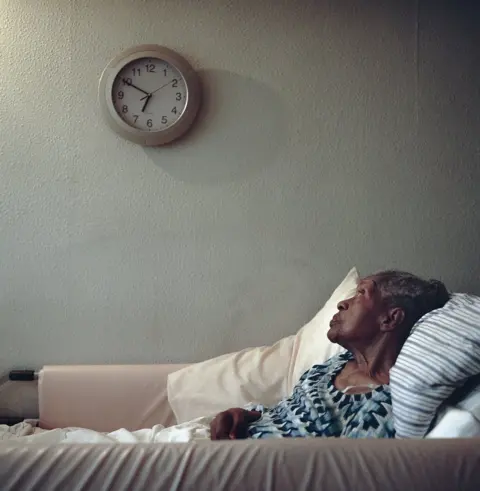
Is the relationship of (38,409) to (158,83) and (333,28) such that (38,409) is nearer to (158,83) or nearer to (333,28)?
(158,83)

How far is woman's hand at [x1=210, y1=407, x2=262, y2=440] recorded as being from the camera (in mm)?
1862

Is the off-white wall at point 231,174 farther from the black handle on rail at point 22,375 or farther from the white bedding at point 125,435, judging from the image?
the white bedding at point 125,435

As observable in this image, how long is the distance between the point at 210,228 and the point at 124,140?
453 millimetres

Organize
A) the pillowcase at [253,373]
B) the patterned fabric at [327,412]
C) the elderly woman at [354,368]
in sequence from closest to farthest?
the patterned fabric at [327,412] → the elderly woman at [354,368] → the pillowcase at [253,373]

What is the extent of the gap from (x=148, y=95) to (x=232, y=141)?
0.35 metres

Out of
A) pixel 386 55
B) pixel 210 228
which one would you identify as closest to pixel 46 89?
pixel 210 228

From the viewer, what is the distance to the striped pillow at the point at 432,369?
145 centimetres

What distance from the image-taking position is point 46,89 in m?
2.51

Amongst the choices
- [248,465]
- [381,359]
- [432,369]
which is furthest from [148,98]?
[248,465]

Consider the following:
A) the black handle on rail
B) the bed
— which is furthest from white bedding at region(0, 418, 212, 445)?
the bed

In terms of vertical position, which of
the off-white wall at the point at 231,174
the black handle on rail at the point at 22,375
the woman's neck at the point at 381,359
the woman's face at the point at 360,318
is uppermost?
the off-white wall at the point at 231,174

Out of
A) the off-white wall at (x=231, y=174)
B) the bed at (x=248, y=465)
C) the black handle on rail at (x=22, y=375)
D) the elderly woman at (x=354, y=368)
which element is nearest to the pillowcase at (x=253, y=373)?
the off-white wall at (x=231, y=174)

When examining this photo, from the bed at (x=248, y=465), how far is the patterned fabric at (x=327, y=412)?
45 cm

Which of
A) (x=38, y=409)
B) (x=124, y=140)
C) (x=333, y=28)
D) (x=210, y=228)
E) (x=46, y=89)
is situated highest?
(x=333, y=28)
